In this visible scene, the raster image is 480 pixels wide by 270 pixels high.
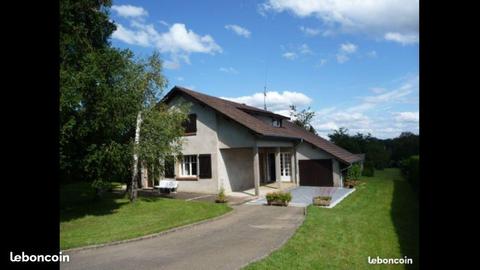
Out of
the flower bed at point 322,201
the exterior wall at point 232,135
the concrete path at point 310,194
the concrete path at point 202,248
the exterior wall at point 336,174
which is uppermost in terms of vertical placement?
the exterior wall at point 232,135

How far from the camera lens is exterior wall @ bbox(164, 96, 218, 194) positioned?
71.4 ft

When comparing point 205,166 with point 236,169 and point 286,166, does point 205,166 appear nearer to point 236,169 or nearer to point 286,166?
point 236,169

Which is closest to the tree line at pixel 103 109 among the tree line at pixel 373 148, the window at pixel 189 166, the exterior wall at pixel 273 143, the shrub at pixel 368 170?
the window at pixel 189 166

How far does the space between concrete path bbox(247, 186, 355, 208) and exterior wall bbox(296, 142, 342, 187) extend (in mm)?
1064

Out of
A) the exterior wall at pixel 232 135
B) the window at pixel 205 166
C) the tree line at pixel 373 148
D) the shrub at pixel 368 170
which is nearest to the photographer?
the exterior wall at pixel 232 135

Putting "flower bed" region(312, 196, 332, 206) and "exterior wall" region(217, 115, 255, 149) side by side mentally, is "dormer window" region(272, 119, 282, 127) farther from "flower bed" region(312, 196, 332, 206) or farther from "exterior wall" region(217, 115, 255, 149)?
"flower bed" region(312, 196, 332, 206)

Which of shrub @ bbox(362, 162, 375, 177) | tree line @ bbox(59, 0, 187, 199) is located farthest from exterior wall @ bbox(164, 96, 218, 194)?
shrub @ bbox(362, 162, 375, 177)

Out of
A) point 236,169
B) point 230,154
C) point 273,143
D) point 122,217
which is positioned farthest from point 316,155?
point 122,217

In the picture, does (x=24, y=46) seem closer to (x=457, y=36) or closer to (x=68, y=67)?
(x=457, y=36)

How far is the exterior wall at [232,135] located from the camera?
2083 centimetres

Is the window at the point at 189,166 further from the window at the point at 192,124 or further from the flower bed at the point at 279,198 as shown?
the flower bed at the point at 279,198

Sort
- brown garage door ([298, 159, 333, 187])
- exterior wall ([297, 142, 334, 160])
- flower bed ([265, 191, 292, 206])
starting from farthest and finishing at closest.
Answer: exterior wall ([297, 142, 334, 160]) → brown garage door ([298, 159, 333, 187]) → flower bed ([265, 191, 292, 206])

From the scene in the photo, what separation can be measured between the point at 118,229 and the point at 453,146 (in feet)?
39.7

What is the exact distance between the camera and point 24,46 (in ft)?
5.26
